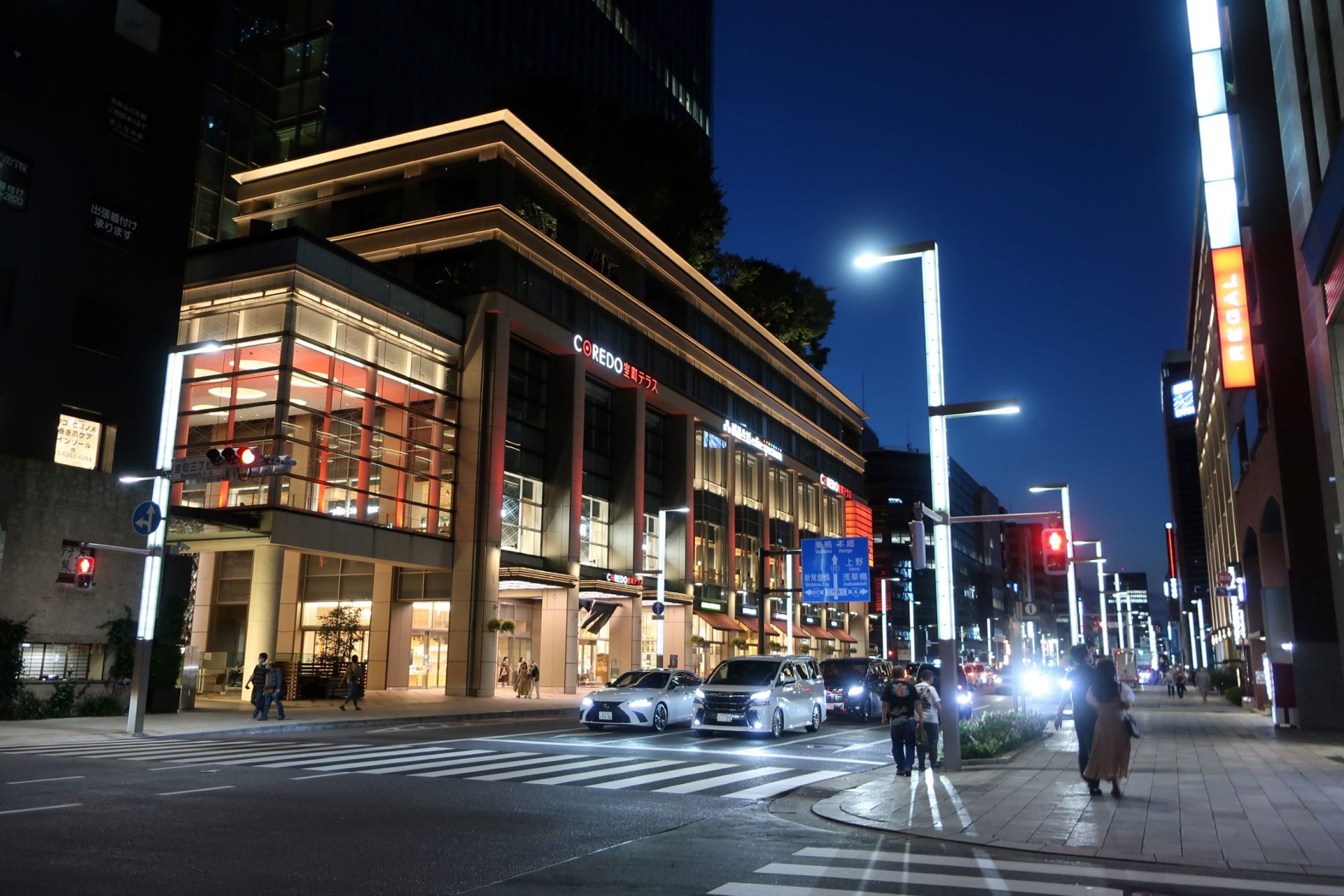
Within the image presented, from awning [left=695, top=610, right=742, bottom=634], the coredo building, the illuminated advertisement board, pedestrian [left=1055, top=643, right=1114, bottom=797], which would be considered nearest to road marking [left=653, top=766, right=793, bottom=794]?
pedestrian [left=1055, top=643, right=1114, bottom=797]

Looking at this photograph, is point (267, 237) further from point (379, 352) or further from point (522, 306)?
point (522, 306)

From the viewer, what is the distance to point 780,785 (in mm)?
A: 15016

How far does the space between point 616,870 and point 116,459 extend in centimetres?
2459

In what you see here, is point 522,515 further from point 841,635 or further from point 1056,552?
point 841,635

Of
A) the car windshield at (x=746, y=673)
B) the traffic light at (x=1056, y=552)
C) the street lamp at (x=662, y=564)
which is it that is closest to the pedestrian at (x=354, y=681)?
the car windshield at (x=746, y=673)

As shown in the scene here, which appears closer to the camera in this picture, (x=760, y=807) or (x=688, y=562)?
(x=760, y=807)

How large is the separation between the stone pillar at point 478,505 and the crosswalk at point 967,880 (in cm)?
3279

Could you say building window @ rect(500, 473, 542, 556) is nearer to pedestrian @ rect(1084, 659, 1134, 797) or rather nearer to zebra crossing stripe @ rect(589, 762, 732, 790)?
zebra crossing stripe @ rect(589, 762, 732, 790)

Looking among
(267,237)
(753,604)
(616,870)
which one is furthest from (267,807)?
(753,604)

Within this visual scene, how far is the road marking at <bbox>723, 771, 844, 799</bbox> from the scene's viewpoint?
45.2ft

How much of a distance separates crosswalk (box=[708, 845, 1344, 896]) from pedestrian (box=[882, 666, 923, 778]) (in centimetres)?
608

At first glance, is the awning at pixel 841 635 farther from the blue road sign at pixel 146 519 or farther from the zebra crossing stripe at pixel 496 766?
the blue road sign at pixel 146 519

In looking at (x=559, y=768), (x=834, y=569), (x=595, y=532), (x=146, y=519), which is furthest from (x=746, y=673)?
(x=595, y=532)

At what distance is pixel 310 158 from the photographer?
157ft
